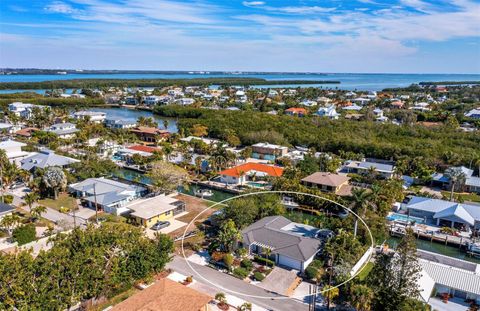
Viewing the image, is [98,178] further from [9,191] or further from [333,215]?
[333,215]

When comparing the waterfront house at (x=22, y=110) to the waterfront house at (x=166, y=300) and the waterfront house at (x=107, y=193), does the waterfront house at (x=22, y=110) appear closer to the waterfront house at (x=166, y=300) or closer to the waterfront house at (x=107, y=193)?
the waterfront house at (x=107, y=193)

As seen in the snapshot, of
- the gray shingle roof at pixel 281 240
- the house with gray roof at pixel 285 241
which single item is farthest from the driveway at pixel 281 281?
the gray shingle roof at pixel 281 240

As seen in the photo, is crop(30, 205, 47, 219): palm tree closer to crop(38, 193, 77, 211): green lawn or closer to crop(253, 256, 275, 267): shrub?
crop(38, 193, 77, 211): green lawn

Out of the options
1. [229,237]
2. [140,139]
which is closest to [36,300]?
[229,237]

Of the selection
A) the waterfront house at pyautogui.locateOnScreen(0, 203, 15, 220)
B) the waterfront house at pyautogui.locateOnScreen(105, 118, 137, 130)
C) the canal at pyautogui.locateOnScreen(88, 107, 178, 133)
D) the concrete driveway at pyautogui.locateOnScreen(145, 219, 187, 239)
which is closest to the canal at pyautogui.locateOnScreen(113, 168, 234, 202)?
the concrete driveway at pyautogui.locateOnScreen(145, 219, 187, 239)

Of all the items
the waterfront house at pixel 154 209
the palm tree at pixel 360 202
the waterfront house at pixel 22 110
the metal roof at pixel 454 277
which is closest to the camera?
the metal roof at pixel 454 277
